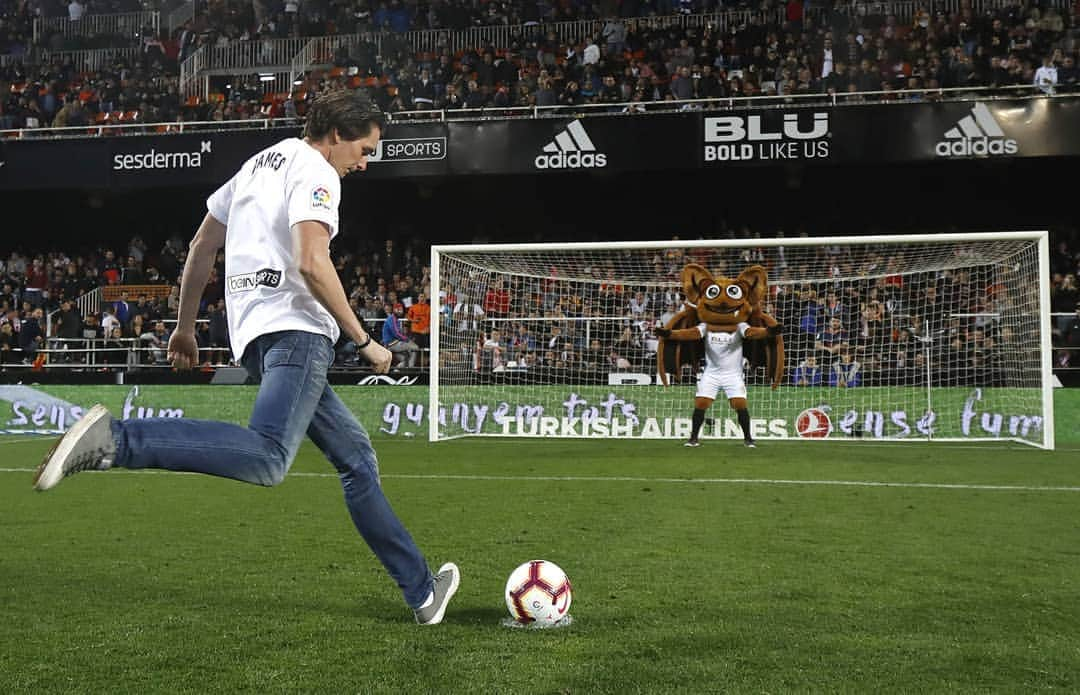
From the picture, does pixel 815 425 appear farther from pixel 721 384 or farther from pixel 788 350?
pixel 721 384

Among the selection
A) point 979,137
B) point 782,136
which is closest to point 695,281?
point 782,136

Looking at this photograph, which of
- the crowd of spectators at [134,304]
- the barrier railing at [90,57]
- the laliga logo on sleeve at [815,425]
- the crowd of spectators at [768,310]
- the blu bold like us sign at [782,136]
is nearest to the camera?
the laliga logo on sleeve at [815,425]

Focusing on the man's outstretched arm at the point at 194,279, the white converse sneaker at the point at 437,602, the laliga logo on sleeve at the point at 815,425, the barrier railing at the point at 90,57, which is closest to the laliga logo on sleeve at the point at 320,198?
the man's outstretched arm at the point at 194,279

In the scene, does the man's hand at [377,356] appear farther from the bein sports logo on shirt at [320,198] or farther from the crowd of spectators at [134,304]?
the crowd of spectators at [134,304]

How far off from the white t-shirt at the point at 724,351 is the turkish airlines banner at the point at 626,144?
20.7ft

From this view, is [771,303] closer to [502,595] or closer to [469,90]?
[469,90]

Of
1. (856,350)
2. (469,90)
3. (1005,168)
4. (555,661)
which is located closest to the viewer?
(555,661)

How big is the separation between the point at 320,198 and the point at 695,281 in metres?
10.3

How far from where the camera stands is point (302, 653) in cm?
338

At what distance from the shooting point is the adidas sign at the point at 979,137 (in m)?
17.6

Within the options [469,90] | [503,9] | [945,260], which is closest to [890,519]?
[945,260]

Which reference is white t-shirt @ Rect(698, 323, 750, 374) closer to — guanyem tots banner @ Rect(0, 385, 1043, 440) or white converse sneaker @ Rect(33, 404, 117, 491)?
guanyem tots banner @ Rect(0, 385, 1043, 440)

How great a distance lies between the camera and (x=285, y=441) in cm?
337

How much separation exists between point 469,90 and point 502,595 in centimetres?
1802
